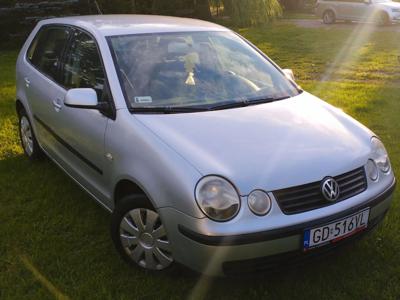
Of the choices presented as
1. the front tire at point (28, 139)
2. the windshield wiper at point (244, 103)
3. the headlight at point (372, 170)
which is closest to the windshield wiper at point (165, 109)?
the windshield wiper at point (244, 103)

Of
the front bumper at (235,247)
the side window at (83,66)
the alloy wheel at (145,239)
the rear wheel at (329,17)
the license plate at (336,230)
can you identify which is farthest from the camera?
the rear wheel at (329,17)

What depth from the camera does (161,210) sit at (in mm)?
2607

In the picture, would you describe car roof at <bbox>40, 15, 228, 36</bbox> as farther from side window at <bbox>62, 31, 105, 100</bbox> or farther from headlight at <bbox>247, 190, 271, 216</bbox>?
headlight at <bbox>247, 190, 271, 216</bbox>

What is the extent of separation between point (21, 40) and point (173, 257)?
1259cm

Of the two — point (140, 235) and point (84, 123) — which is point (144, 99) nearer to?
point (84, 123)

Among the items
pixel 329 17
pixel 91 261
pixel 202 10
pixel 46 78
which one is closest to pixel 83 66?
pixel 46 78

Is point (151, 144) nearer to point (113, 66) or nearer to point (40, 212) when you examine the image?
point (113, 66)

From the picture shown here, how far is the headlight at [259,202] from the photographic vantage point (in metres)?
2.46

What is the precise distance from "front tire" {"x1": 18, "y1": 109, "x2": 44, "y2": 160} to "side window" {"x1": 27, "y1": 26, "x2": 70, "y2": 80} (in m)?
0.61

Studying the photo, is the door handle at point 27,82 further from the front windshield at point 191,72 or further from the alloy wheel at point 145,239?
the alloy wheel at point 145,239

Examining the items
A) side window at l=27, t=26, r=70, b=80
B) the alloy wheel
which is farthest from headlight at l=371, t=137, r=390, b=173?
side window at l=27, t=26, r=70, b=80

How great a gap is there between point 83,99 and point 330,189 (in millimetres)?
1684

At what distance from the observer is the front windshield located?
327 cm

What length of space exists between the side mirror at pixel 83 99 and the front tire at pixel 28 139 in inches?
67.5
